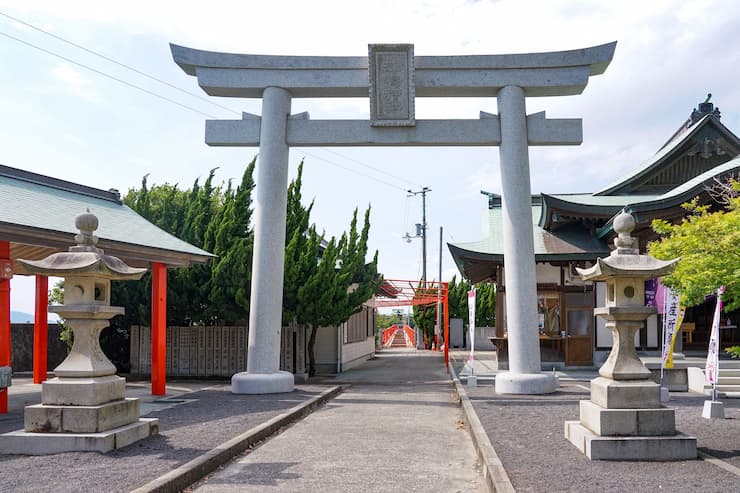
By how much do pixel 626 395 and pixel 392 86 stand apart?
29.4ft

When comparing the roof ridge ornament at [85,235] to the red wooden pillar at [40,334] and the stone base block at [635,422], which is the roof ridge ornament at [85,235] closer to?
the stone base block at [635,422]

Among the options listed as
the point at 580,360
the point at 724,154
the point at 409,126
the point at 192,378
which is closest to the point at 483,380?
the point at 580,360

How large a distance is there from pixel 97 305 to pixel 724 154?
19.7 metres

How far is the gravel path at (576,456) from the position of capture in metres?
6.29

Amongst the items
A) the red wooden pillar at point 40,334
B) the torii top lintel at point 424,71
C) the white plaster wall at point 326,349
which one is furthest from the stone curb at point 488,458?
the white plaster wall at point 326,349

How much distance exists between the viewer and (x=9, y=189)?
1268 cm

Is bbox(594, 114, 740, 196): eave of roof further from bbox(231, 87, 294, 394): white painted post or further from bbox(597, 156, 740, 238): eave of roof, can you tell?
bbox(231, 87, 294, 394): white painted post

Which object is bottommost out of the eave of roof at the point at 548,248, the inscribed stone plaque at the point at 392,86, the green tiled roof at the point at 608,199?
the eave of roof at the point at 548,248

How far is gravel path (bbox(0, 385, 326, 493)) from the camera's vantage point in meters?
6.30

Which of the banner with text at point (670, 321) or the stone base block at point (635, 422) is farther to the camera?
the banner with text at point (670, 321)

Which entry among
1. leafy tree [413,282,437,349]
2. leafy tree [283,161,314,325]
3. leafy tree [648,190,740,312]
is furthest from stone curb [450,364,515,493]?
leafy tree [413,282,437,349]

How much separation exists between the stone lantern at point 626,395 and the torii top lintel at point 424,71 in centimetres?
696

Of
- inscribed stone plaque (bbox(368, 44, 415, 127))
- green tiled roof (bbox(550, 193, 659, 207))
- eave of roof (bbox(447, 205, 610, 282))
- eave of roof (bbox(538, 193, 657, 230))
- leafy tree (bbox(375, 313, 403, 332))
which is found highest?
inscribed stone plaque (bbox(368, 44, 415, 127))

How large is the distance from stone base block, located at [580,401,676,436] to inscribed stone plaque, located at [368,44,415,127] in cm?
853
